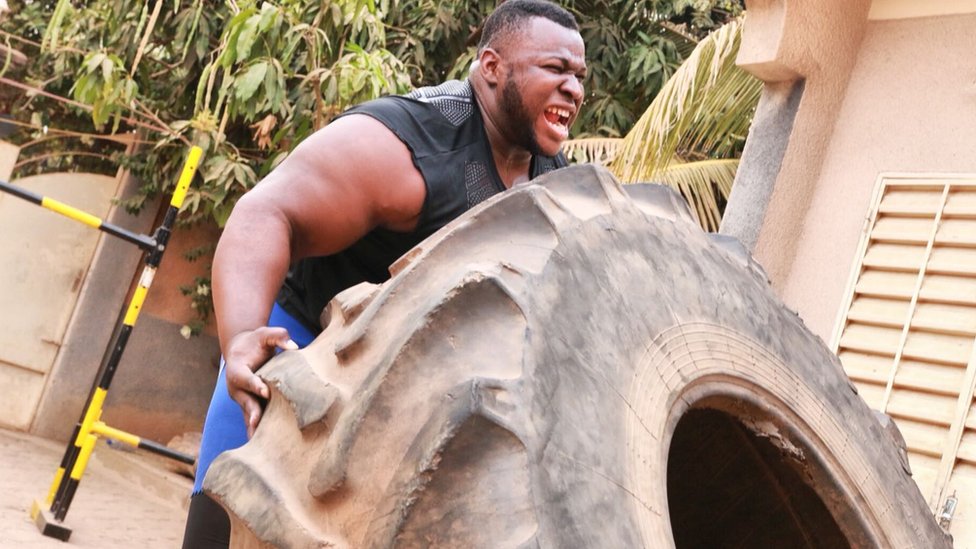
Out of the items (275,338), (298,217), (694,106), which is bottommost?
(275,338)

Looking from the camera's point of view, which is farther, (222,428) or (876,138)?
(876,138)

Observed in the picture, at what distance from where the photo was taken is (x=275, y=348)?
1.82 m

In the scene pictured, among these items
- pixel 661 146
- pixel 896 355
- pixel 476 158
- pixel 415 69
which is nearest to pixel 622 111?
pixel 415 69

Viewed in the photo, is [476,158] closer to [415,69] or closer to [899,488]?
[899,488]

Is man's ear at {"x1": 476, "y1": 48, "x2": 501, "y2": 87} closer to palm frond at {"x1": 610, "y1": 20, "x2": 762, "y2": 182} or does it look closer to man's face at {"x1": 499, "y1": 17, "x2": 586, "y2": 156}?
man's face at {"x1": 499, "y1": 17, "x2": 586, "y2": 156}

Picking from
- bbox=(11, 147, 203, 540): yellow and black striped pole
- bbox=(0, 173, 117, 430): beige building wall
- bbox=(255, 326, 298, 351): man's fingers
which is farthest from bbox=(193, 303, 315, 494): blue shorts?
bbox=(0, 173, 117, 430): beige building wall

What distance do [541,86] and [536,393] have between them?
3.90 ft

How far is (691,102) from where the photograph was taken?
6820mm

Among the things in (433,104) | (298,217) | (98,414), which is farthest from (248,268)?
(98,414)

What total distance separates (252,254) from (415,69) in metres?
7.12

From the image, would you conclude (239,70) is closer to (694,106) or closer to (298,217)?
(694,106)

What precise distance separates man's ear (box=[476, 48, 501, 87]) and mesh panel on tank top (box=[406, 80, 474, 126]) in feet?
0.15

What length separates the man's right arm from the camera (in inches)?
71.4

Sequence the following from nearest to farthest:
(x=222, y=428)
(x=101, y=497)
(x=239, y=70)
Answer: (x=222, y=428) < (x=239, y=70) < (x=101, y=497)
